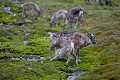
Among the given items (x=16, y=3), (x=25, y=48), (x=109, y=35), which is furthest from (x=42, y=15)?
(x=25, y=48)

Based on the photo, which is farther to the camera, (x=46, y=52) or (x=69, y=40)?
(x=46, y=52)

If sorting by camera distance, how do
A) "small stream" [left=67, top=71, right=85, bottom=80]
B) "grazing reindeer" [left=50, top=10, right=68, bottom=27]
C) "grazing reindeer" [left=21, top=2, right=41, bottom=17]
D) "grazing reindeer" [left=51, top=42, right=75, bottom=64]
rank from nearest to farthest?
1. "small stream" [left=67, top=71, right=85, bottom=80]
2. "grazing reindeer" [left=51, top=42, right=75, bottom=64]
3. "grazing reindeer" [left=50, top=10, right=68, bottom=27]
4. "grazing reindeer" [left=21, top=2, right=41, bottom=17]

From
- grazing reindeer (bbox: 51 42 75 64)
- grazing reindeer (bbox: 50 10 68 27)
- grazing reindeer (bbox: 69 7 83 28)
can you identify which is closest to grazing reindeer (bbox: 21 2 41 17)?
grazing reindeer (bbox: 50 10 68 27)

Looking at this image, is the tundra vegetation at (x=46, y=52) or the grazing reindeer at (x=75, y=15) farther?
the grazing reindeer at (x=75, y=15)

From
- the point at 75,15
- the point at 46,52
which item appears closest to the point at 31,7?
the point at 75,15

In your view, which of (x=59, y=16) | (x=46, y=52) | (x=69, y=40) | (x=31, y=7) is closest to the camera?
(x=69, y=40)

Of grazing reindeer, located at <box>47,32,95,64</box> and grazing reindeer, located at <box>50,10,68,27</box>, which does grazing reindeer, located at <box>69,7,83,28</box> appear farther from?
grazing reindeer, located at <box>47,32,95,64</box>

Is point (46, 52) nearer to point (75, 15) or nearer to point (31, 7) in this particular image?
point (75, 15)

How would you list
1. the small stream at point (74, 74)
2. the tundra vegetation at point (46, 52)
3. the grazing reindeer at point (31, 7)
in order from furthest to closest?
the grazing reindeer at point (31, 7) → the small stream at point (74, 74) → the tundra vegetation at point (46, 52)

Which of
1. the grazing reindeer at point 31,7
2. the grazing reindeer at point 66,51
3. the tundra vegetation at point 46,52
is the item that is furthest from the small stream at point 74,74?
the grazing reindeer at point 31,7

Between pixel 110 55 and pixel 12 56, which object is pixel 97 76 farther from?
pixel 12 56

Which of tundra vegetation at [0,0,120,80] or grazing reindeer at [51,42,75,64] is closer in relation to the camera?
tundra vegetation at [0,0,120,80]

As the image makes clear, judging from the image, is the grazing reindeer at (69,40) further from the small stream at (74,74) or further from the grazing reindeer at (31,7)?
the grazing reindeer at (31,7)

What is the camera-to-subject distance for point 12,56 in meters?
29.7
